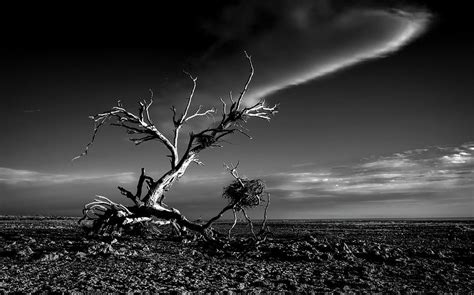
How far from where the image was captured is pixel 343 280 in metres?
6.21

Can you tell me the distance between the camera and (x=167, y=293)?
16.9ft

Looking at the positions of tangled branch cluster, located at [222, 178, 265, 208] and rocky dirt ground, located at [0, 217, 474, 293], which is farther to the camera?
tangled branch cluster, located at [222, 178, 265, 208]

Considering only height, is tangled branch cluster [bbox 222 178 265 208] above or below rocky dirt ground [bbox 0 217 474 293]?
above

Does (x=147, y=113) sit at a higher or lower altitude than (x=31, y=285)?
higher

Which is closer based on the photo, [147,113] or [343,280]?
[343,280]

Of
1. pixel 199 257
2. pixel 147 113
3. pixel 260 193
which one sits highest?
pixel 147 113

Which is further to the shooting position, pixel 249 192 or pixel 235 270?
pixel 249 192

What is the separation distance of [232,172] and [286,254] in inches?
210

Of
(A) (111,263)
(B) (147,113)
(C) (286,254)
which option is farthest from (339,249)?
(B) (147,113)

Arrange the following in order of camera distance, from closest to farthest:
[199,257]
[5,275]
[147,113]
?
[5,275] → [199,257] → [147,113]

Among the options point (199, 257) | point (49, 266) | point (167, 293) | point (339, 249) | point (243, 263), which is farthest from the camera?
point (339, 249)

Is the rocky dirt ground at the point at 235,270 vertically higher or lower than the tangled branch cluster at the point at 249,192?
lower

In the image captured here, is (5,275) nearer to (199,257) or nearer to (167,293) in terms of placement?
(167,293)

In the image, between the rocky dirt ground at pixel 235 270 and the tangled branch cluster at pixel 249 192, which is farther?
the tangled branch cluster at pixel 249 192
